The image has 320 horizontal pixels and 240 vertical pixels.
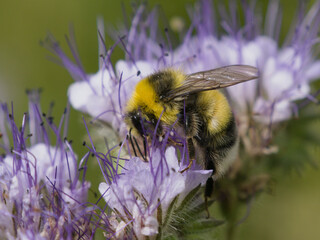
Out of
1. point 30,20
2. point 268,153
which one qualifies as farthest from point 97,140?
point 30,20

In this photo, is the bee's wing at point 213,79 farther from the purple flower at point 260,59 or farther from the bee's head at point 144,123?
the purple flower at point 260,59

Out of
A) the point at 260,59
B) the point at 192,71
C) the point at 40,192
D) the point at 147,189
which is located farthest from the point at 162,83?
the point at 260,59

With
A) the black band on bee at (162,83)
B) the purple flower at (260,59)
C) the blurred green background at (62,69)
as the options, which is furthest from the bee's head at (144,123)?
the blurred green background at (62,69)

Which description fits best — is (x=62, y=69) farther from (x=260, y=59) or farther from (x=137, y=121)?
(x=137, y=121)

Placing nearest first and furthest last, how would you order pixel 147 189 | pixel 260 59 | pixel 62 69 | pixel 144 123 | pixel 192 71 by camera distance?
1. pixel 147 189
2. pixel 144 123
3. pixel 192 71
4. pixel 260 59
5. pixel 62 69

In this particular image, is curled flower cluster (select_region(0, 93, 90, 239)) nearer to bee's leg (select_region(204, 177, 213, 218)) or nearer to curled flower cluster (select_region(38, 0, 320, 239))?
curled flower cluster (select_region(38, 0, 320, 239))

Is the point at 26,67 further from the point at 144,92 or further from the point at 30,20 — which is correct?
the point at 144,92

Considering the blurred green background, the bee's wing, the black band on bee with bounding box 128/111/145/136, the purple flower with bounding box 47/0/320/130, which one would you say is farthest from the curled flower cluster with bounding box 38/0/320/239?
the blurred green background
